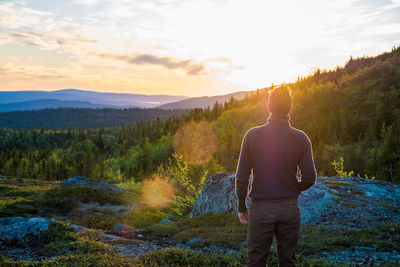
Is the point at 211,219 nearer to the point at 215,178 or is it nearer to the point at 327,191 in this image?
the point at 215,178

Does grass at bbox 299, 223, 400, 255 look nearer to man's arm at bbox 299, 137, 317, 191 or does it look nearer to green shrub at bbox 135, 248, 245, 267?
green shrub at bbox 135, 248, 245, 267

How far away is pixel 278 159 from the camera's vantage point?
4.67 m

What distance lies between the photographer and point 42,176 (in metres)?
92.8

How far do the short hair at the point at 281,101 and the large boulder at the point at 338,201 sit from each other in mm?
11082

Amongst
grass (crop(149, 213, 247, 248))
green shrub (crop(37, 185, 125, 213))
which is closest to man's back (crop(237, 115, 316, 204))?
grass (crop(149, 213, 247, 248))

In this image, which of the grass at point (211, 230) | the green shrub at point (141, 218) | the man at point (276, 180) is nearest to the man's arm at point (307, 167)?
the man at point (276, 180)

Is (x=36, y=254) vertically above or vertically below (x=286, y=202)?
below

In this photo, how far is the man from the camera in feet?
14.9

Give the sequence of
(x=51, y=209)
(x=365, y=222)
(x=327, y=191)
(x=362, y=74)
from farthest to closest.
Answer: (x=362, y=74) < (x=51, y=209) < (x=327, y=191) < (x=365, y=222)

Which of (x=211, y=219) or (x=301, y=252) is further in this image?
(x=211, y=219)

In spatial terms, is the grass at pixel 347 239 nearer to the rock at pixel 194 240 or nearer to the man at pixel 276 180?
the rock at pixel 194 240

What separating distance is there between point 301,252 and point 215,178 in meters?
10.9

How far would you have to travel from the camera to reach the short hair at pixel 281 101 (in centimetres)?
475

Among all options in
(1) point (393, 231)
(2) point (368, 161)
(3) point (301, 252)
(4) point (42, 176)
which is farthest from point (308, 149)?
(4) point (42, 176)
